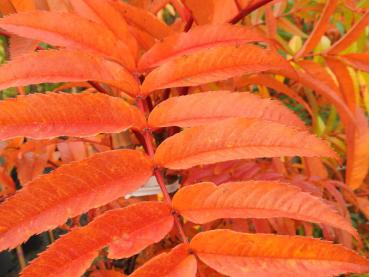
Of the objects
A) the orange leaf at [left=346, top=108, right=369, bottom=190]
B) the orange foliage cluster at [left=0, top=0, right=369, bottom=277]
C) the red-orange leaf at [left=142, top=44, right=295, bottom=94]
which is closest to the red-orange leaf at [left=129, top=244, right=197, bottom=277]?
the orange foliage cluster at [left=0, top=0, right=369, bottom=277]

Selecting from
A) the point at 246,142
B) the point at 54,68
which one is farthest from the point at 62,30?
the point at 246,142

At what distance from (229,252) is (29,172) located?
16.4 inches

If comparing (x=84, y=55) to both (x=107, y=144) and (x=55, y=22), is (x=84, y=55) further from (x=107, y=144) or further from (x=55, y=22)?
(x=107, y=144)

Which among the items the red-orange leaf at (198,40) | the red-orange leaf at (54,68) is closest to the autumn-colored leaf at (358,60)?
the red-orange leaf at (198,40)

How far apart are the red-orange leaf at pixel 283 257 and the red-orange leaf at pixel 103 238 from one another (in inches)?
1.7

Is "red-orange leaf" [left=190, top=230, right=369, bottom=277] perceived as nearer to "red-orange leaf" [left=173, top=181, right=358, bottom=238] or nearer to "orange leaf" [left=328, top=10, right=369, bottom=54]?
"red-orange leaf" [left=173, top=181, right=358, bottom=238]

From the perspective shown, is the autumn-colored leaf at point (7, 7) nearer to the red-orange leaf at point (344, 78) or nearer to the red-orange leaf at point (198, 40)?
the red-orange leaf at point (198, 40)

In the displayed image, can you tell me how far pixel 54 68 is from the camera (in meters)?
0.34

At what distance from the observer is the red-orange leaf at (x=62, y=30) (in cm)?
37

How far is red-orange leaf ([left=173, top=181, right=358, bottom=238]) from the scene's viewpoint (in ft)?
0.96

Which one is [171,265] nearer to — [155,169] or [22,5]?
[155,169]

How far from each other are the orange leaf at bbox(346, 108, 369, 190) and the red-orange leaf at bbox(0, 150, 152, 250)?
406mm

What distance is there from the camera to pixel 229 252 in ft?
0.96

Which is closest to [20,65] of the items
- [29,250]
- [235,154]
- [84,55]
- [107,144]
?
[84,55]
